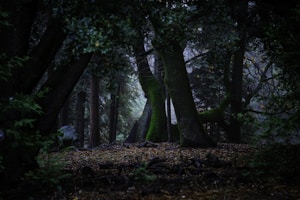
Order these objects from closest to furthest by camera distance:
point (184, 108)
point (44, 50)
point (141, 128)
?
1. point (44, 50)
2. point (184, 108)
3. point (141, 128)

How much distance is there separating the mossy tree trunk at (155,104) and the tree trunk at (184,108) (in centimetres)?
262

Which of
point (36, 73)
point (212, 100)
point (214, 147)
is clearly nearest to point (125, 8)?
point (36, 73)

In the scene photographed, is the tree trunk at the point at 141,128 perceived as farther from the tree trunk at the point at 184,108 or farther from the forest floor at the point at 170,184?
the forest floor at the point at 170,184

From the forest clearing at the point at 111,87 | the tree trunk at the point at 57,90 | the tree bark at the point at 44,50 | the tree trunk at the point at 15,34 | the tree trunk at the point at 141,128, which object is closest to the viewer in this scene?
the forest clearing at the point at 111,87

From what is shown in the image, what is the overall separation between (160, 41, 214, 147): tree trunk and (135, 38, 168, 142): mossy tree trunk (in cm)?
262

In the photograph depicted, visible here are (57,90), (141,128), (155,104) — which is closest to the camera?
(57,90)

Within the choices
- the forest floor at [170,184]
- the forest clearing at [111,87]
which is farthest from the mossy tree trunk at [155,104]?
the forest floor at [170,184]

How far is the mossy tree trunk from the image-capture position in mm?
14966

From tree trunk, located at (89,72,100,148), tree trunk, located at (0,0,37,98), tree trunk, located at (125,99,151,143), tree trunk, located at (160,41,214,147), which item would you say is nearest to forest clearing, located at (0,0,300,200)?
tree trunk, located at (0,0,37,98)

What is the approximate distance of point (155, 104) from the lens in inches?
622

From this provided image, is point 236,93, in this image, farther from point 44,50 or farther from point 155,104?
point 44,50

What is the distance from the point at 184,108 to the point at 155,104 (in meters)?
4.42

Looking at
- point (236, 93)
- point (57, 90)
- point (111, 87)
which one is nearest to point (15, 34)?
point (57, 90)

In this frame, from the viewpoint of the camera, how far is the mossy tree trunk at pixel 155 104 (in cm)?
1497
